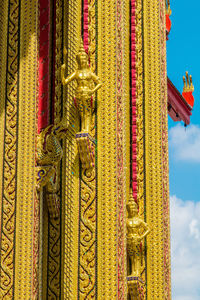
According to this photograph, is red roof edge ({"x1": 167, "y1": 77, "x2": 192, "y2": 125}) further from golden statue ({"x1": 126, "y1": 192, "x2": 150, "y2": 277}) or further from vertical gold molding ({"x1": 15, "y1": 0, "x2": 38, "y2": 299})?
vertical gold molding ({"x1": 15, "y1": 0, "x2": 38, "y2": 299})

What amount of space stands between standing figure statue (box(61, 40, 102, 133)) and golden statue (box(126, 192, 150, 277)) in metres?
1.71

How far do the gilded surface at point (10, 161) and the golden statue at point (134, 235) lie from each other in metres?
1.79

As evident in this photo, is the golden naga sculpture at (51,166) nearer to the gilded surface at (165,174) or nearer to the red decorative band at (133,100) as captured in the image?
the red decorative band at (133,100)

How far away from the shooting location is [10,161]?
36.8 feet

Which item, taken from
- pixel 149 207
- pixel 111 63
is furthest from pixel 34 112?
pixel 149 207

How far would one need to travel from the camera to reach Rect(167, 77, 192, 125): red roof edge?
1725 centimetres

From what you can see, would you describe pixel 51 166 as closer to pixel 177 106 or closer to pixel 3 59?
pixel 3 59

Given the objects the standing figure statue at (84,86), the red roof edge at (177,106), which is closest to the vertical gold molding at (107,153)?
the standing figure statue at (84,86)

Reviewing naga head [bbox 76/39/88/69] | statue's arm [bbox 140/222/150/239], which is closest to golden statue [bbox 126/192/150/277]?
statue's arm [bbox 140/222/150/239]

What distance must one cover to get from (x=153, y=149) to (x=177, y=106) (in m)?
5.08

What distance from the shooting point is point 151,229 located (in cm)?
1244

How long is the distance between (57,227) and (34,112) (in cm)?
132

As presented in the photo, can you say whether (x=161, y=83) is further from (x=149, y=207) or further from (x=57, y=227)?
(x=57, y=227)

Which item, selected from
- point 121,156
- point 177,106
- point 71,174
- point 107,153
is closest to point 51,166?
point 71,174
